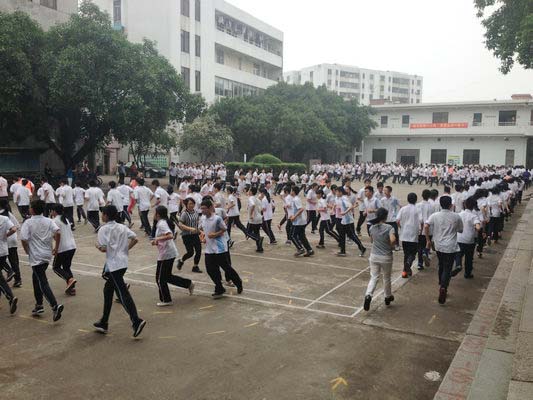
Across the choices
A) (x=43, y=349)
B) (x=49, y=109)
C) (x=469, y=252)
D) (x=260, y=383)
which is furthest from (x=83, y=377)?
(x=49, y=109)

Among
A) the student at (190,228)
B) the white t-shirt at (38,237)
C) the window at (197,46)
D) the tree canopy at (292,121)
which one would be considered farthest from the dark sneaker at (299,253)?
the window at (197,46)

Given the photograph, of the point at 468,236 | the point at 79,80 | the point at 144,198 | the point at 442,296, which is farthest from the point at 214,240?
the point at 79,80

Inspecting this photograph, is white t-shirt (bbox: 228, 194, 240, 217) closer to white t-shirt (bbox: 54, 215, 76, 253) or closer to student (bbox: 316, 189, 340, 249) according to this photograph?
student (bbox: 316, 189, 340, 249)

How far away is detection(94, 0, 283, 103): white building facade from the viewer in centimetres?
4006

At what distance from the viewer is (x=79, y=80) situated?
22141 mm

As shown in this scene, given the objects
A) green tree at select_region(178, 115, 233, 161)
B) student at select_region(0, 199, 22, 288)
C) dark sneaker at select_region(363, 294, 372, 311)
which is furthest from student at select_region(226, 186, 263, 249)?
green tree at select_region(178, 115, 233, 161)

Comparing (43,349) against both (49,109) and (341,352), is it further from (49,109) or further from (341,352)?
(49,109)

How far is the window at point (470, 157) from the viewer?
4725 cm

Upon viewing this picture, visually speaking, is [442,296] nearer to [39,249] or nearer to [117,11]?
[39,249]

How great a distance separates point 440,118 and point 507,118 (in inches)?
239

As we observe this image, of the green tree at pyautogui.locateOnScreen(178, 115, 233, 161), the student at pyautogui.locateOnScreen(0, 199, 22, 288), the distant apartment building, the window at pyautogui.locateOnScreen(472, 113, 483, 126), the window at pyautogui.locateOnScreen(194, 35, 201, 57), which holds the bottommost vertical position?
the student at pyautogui.locateOnScreen(0, 199, 22, 288)

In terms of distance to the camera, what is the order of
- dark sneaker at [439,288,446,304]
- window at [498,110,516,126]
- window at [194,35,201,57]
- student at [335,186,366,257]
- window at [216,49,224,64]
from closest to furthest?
1. dark sneaker at [439,288,446,304]
2. student at [335,186,366,257]
3. window at [194,35,201,57]
4. window at [498,110,516,126]
5. window at [216,49,224,64]

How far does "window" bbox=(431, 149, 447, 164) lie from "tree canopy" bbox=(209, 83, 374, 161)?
6931mm

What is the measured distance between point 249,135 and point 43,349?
34531mm
